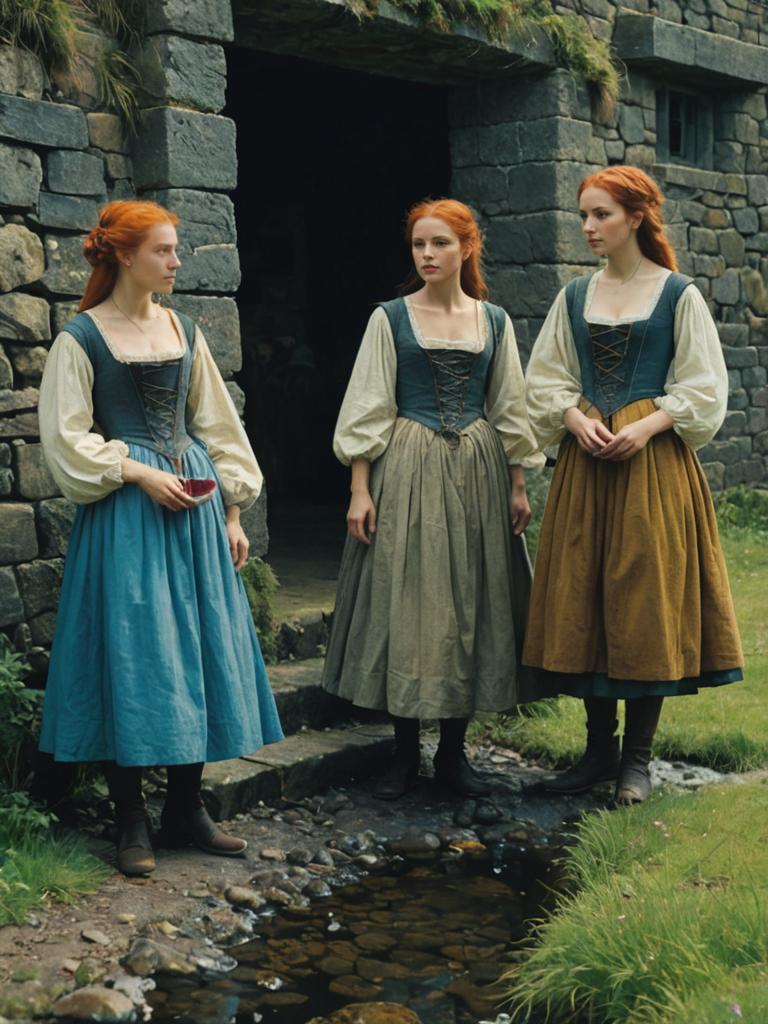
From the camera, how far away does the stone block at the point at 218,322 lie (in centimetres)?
495

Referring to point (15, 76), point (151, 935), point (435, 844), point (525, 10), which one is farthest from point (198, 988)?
point (525, 10)

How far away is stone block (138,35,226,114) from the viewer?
15.8ft

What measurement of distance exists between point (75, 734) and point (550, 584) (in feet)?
5.19

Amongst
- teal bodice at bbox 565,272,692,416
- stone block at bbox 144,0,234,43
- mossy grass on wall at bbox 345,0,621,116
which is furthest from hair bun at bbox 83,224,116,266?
mossy grass on wall at bbox 345,0,621,116

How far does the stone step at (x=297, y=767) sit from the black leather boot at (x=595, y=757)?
0.66 meters

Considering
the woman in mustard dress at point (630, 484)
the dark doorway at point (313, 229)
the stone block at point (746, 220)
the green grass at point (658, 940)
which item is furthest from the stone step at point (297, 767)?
the stone block at point (746, 220)

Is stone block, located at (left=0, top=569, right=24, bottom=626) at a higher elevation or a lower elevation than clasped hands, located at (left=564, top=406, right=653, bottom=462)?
lower

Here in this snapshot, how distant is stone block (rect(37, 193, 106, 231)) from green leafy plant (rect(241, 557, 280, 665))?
1420 millimetres

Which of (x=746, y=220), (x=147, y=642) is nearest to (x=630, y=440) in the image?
(x=147, y=642)

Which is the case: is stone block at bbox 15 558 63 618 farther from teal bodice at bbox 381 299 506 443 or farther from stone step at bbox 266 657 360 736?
teal bodice at bbox 381 299 506 443

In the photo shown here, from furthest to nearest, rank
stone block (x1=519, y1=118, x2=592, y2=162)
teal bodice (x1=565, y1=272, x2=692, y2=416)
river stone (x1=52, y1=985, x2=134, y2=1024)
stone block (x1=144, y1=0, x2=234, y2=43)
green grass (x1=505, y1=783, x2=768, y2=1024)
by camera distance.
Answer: stone block (x1=519, y1=118, x2=592, y2=162)
stone block (x1=144, y1=0, x2=234, y2=43)
teal bodice (x1=565, y1=272, x2=692, y2=416)
river stone (x1=52, y1=985, x2=134, y2=1024)
green grass (x1=505, y1=783, x2=768, y2=1024)

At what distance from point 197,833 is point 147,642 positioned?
0.68 m

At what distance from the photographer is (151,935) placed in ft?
11.5

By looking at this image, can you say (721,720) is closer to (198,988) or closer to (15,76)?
(198,988)
